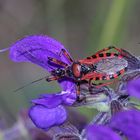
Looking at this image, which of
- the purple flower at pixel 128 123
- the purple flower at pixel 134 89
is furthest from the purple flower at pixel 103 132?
the purple flower at pixel 134 89

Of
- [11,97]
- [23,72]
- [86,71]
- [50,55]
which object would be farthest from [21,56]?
[23,72]

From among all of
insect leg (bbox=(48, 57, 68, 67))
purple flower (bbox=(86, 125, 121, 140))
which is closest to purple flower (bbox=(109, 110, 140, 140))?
purple flower (bbox=(86, 125, 121, 140))

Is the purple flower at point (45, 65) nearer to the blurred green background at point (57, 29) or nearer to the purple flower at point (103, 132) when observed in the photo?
the purple flower at point (103, 132)

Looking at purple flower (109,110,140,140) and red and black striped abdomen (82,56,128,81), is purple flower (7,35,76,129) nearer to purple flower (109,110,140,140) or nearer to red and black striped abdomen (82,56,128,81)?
red and black striped abdomen (82,56,128,81)

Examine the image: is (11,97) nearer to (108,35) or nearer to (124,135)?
(108,35)

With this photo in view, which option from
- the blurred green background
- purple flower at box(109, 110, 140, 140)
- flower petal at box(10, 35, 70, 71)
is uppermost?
the blurred green background

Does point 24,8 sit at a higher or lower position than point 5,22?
higher
